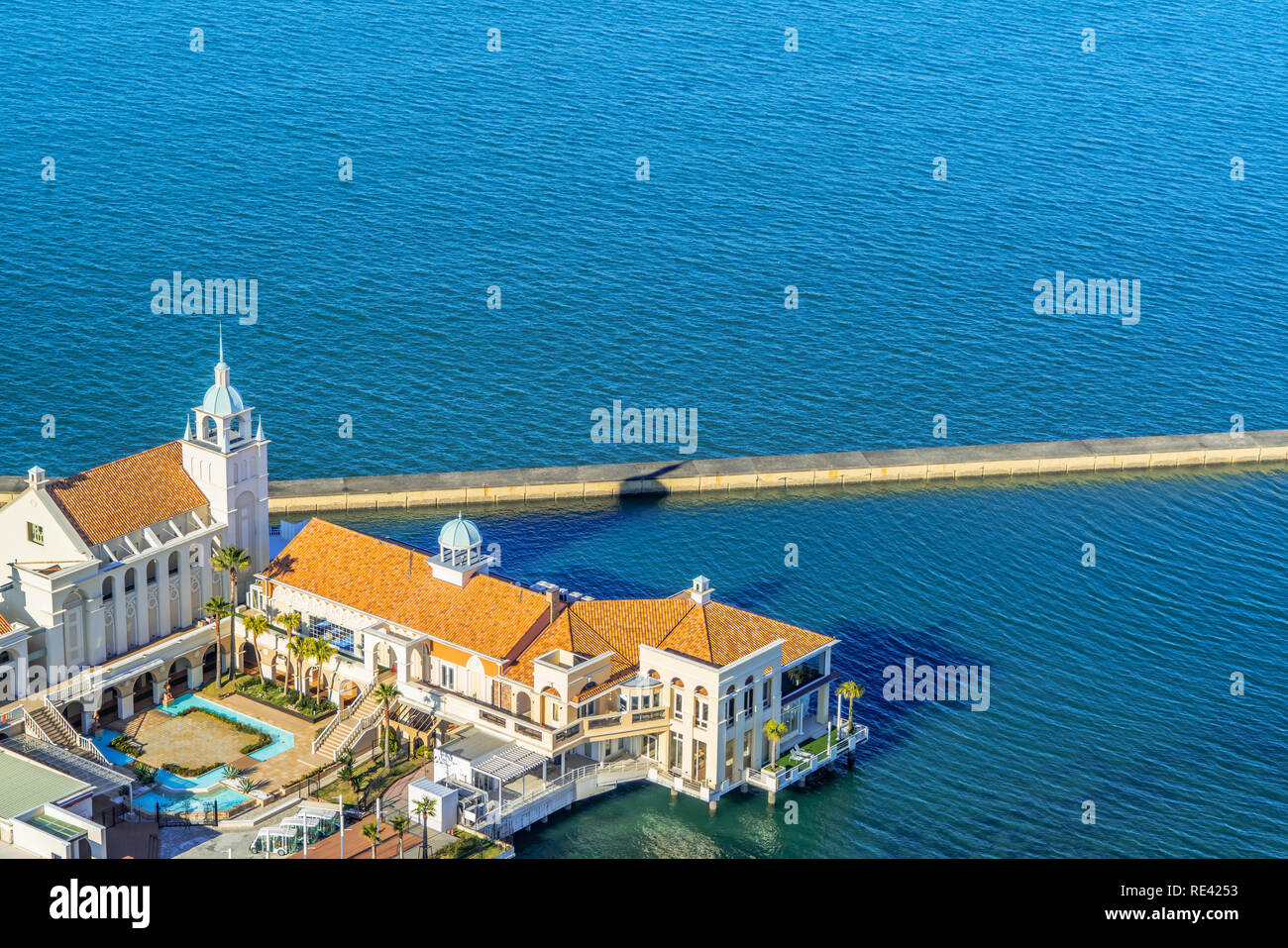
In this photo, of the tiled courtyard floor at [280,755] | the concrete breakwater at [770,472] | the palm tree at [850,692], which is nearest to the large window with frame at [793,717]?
the palm tree at [850,692]

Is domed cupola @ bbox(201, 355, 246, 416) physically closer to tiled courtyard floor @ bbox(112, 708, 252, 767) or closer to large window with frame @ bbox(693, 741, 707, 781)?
tiled courtyard floor @ bbox(112, 708, 252, 767)

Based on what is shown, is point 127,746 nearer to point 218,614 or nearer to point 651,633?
point 218,614

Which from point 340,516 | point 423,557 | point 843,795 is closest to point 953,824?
point 843,795

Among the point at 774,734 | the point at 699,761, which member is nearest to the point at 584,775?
the point at 699,761

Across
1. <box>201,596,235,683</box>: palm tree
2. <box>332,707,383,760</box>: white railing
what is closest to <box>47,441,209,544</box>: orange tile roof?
<box>201,596,235,683</box>: palm tree

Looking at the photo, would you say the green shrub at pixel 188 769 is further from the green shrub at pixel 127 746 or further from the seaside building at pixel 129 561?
the seaside building at pixel 129 561

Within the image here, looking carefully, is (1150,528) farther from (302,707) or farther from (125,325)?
(125,325)
